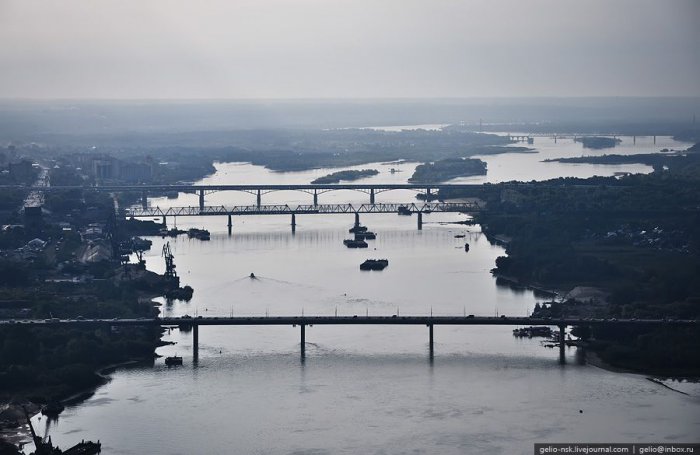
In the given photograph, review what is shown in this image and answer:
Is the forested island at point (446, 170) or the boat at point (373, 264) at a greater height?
the forested island at point (446, 170)

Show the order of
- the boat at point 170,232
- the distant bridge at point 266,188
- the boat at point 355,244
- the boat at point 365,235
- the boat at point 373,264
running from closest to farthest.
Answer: the boat at point 373,264 → the boat at point 355,244 → the boat at point 365,235 → the boat at point 170,232 → the distant bridge at point 266,188

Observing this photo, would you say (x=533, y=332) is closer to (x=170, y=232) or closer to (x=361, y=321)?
(x=361, y=321)

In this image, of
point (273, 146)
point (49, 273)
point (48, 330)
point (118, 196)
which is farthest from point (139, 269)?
point (273, 146)

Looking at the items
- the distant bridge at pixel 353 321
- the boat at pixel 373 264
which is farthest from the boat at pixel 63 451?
the boat at pixel 373 264

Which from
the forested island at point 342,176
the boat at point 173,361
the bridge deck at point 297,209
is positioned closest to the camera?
the boat at point 173,361

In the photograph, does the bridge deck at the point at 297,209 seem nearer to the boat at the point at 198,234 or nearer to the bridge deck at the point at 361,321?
the boat at the point at 198,234

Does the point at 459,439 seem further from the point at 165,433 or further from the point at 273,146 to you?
the point at 273,146

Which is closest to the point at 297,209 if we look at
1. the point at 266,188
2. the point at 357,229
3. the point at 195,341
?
the point at 266,188
